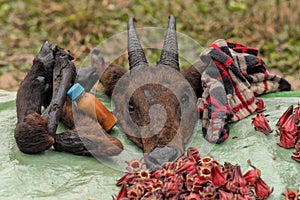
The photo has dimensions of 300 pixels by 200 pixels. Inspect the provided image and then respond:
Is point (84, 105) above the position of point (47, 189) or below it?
above

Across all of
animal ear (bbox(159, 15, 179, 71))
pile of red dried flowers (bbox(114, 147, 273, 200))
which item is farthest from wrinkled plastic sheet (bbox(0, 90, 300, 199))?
animal ear (bbox(159, 15, 179, 71))

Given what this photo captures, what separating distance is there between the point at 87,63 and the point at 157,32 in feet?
11.1

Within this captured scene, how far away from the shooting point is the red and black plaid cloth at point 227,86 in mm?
3586

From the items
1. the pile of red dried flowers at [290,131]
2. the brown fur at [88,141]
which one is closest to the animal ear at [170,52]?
the brown fur at [88,141]

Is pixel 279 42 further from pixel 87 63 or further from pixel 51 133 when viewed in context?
pixel 51 133

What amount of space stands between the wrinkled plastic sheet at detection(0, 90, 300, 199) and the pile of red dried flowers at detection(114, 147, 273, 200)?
17cm

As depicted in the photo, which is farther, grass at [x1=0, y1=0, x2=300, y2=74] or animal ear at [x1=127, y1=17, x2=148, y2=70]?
grass at [x1=0, y1=0, x2=300, y2=74]

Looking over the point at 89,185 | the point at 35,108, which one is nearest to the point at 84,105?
the point at 35,108

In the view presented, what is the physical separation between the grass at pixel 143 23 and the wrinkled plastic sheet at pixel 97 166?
11.8ft

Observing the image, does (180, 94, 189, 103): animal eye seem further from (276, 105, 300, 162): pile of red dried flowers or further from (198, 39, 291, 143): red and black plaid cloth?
(276, 105, 300, 162): pile of red dried flowers

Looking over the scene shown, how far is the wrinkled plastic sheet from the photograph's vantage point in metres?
3.04

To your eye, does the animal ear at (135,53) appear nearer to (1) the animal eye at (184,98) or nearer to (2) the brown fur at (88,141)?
(1) the animal eye at (184,98)

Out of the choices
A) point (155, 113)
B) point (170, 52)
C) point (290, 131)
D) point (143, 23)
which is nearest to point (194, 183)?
point (155, 113)

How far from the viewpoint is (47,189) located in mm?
3047
